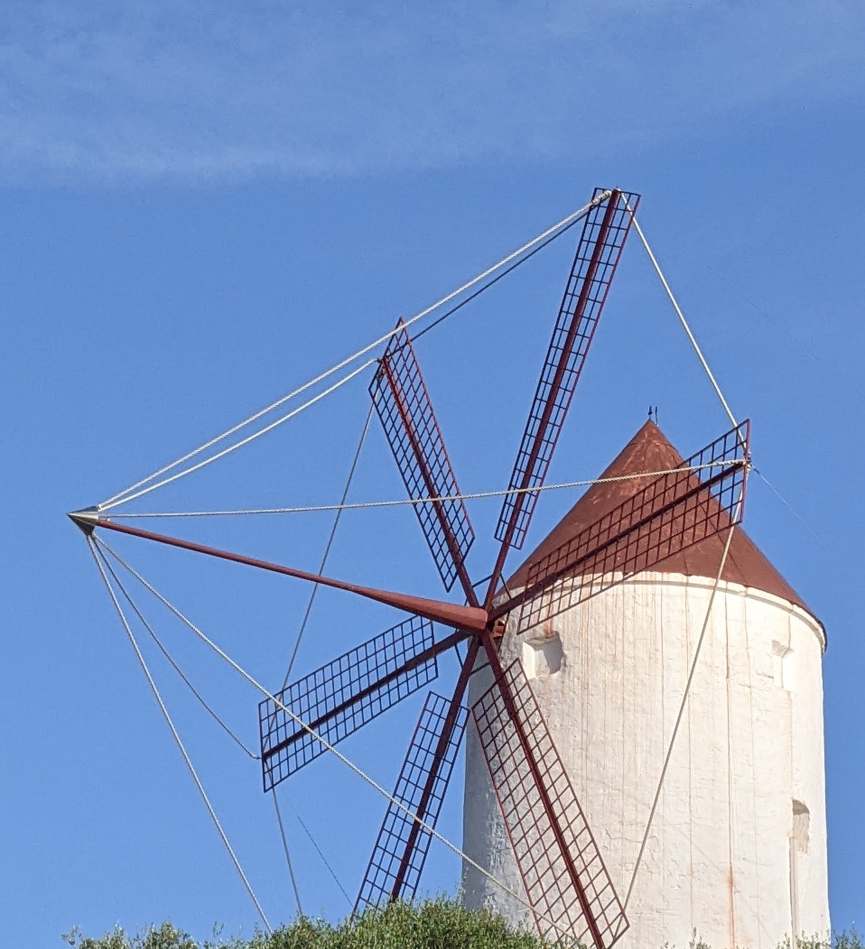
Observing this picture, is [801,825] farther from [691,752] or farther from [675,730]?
[675,730]

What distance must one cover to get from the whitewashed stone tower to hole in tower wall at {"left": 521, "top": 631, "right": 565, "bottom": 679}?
11 millimetres

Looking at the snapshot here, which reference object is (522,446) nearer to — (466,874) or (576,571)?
(576,571)

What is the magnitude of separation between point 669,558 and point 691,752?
154 centimetres

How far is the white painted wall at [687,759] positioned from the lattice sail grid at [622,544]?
0.18 meters

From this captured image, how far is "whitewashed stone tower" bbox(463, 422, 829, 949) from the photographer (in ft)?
78.5

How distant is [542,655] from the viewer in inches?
981

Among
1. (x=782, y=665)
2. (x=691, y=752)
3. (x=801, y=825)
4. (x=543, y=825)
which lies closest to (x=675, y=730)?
(x=691, y=752)

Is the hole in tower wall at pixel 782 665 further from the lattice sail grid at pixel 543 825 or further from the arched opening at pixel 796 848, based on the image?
the lattice sail grid at pixel 543 825

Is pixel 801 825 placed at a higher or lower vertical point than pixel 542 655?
lower

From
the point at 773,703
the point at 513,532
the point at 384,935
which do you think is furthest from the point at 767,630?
the point at 384,935

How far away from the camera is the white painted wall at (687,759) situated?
2394cm

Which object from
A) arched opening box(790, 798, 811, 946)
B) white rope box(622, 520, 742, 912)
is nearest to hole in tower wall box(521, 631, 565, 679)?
white rope box(622, 520, 742, 912)

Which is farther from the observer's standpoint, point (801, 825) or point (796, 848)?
point (801, 825)

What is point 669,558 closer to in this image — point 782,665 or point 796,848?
point 782,665
